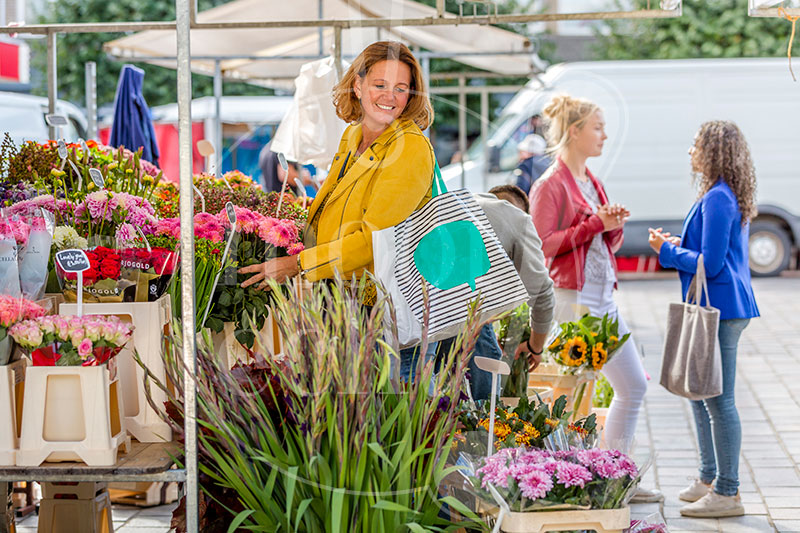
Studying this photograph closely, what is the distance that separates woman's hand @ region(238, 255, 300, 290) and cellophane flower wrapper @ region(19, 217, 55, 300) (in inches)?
19.4

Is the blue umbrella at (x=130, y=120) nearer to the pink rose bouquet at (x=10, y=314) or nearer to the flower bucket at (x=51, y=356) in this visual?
the pink rose bouquet at (x=10, y=314)

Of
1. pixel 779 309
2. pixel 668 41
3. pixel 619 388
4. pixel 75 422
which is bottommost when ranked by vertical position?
pixel 779 309

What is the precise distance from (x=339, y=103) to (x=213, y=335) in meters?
0.71

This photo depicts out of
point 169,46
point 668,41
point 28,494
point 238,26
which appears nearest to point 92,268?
point 28,494

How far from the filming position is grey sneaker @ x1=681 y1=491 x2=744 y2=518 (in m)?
3.96

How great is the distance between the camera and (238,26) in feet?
14.3

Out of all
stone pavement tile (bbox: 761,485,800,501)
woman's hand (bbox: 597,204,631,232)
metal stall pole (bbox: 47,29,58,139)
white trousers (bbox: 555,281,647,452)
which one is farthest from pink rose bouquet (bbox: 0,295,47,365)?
stone pavement tile (bbox: 761,485,800,501)

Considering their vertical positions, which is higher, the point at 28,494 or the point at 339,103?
the point at 339,103

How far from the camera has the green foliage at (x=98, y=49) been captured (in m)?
16.1

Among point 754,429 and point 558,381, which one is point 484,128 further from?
point 754,429

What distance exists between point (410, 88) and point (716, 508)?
2.43m

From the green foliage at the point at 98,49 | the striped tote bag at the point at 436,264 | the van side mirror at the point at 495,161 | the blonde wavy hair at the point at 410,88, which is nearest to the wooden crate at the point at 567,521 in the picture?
the striped tote bag at the point at 436,264

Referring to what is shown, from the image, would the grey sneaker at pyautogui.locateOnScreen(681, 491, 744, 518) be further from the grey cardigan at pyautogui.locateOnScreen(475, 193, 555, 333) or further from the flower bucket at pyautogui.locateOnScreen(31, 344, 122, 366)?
the flower bucket at pyautogui.locateOnScreen(31, 344, 122, 366)

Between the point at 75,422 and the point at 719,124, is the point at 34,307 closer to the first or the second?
the point at 75,422
